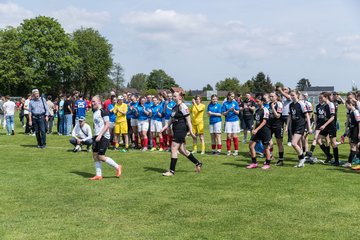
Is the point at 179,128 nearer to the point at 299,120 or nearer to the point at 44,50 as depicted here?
the point at 299,120

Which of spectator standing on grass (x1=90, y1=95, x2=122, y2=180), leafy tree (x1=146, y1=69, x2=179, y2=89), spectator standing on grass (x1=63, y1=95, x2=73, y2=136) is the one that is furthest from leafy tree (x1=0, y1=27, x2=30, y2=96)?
leafy tree (x1=146, y1=69, x2=179, y2=89)

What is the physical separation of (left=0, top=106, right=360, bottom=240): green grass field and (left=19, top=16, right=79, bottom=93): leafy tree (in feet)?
215

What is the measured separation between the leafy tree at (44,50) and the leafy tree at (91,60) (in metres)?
9.54

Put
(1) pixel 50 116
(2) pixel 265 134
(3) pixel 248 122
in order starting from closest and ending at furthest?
(2) pixel 265 134 < (3) pixel 248 122 < (1) pixel 50 116

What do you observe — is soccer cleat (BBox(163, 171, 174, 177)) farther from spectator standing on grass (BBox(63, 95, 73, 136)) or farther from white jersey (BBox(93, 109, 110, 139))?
spectator standing on grass (BBox(63, 95, 73, 136))

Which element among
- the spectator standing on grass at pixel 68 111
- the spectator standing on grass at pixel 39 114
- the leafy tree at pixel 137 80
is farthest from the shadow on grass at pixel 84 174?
the leafy tree at pixel 137 80

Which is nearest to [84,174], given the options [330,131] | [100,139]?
[100,139]

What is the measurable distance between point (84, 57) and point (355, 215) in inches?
3380

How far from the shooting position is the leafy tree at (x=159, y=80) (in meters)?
162

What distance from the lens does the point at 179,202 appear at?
7711 millimetres

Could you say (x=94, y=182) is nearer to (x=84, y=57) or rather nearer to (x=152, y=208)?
(x=152, y=208)

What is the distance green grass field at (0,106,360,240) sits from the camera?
20.0 feet

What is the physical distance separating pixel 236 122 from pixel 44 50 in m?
66.0

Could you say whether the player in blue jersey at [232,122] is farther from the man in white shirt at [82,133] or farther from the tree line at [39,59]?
the tree line at [39,59]
